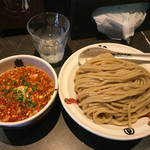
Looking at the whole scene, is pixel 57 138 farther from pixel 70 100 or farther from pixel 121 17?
pixel 121 17

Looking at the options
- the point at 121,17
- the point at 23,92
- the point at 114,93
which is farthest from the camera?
the point at 121,17

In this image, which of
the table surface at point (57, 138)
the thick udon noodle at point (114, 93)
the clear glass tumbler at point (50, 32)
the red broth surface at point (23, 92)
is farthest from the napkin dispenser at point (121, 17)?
the table surface at point (57, 138)

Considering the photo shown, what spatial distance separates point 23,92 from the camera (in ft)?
4.52

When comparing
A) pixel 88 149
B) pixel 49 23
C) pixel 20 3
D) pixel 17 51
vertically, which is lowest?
pixel 88 149

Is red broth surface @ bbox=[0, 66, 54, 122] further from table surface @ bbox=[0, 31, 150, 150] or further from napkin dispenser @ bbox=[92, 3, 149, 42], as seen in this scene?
napkin dispenser @ bbox=[92, 3, 149, 42]

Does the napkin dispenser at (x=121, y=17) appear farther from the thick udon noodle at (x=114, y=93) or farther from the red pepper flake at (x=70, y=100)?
the red pepper flake at (x=70, y=100)

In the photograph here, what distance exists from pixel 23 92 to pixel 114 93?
31.6 inches

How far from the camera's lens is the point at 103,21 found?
194 centimetres

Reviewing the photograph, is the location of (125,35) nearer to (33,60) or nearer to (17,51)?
(33,60)

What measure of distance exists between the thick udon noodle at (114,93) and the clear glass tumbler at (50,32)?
535 millimetres

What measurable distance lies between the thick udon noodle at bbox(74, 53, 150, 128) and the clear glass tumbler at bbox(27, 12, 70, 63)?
0.54 metres

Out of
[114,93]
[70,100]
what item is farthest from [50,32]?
[114,93]

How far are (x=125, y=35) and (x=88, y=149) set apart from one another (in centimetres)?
147

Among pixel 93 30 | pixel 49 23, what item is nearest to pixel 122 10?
pixel 93 30
